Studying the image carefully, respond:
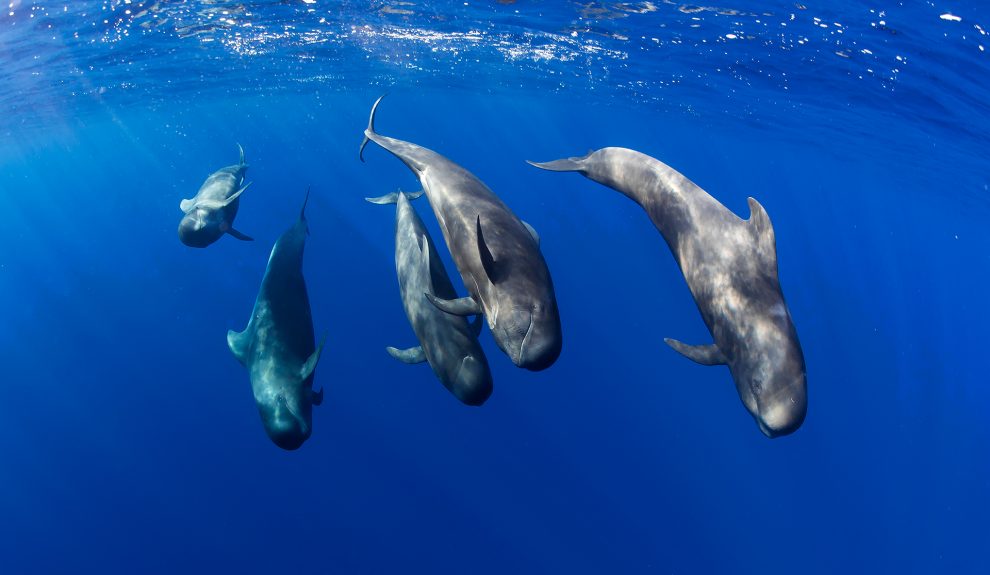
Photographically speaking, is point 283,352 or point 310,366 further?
point 283,352

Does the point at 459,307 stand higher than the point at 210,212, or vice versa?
the point at 459,307

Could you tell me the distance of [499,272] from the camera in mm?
5770

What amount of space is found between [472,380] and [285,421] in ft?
10.0

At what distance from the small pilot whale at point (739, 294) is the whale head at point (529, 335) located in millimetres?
1850

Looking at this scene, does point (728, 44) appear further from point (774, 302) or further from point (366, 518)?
point (366, 518)

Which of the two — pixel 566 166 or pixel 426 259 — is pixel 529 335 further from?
pixel 566 166

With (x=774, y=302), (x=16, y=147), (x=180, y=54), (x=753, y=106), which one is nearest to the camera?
(x=774, y=302)

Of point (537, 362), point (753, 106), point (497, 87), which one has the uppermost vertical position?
point (537, 362)

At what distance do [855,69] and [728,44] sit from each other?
12.7 feet

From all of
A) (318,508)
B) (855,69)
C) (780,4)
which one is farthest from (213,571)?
(855,69)

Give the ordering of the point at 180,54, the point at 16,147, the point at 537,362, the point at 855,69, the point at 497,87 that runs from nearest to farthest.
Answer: the point at 537,362 → the point at 855,69 → the point at 180,54 → the point at 497,87 → the point at 16,147

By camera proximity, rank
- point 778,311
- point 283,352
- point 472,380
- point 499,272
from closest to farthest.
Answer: point 499,272 < point 778,311 < point 472,380 < point 283,352

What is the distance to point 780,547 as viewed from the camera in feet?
79.7

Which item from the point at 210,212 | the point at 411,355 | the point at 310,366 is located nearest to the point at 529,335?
the point at 411,355
